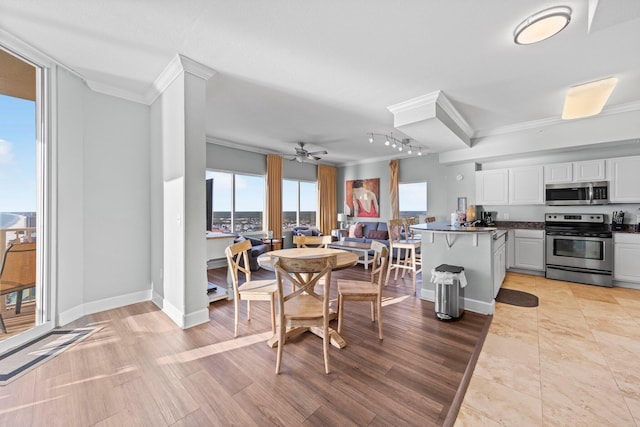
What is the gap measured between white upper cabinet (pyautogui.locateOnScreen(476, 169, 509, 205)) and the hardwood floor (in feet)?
11.3

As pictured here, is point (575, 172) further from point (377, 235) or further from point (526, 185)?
point (377, 235)

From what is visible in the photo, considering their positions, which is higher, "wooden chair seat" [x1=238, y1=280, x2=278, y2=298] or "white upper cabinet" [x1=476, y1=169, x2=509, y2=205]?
"white upper cabinet" [x1=476, y1=169, x2=509, y2=205]

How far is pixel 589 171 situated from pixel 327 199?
5859mm

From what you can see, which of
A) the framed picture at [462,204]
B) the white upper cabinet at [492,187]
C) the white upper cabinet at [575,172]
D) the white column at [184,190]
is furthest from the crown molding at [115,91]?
the white upper cabinet at [575,172]

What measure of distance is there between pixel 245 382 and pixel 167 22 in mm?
2888

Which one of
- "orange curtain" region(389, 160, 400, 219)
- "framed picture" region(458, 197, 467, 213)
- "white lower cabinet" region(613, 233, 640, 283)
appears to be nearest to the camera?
"white lower cabinet" region(613, 233, 640, 283)

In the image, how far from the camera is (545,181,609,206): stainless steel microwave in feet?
14.1

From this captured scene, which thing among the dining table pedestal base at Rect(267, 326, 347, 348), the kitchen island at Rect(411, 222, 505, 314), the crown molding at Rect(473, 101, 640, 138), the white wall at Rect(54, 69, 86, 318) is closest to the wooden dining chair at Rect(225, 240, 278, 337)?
the dining table pedestal base at Rect(267, 326, 347, 348)

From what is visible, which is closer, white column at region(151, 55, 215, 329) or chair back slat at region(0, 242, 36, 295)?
chair back slat at region(0, 242, 36, 295)

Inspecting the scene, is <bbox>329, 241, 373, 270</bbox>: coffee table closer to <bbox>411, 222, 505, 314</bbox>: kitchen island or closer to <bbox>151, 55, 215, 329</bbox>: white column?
<bbox>411, 222, 505, 314</bbox>: kitchen island

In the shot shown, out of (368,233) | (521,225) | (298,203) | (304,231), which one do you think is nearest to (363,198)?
(368,233)

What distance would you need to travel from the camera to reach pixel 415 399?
171 cm

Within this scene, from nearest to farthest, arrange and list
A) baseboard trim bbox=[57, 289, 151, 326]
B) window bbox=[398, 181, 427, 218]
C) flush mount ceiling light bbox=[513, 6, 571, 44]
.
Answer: flush mount ceiling light bbox=[513, 6, 571, 44]
baseboard trim bbox=[57, 289, 151, 326]
window bbox=[398, 181, 427, 218]

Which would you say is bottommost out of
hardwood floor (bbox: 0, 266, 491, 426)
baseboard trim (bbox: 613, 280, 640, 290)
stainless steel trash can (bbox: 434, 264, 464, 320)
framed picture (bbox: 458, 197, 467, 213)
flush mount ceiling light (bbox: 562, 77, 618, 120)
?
hardwood floor (bbox: 0, 266, 491, 426)
